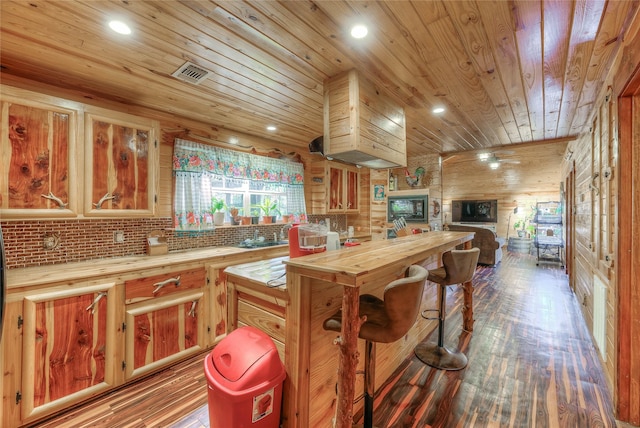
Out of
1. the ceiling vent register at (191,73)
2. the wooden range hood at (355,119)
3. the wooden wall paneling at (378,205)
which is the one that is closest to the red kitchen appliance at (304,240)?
the wooden range hood at (355,119)

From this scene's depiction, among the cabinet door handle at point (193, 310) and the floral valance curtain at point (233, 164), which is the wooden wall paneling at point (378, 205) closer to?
the floral valance curtain at point (233, 164)

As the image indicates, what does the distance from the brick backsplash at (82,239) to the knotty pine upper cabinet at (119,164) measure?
34cm

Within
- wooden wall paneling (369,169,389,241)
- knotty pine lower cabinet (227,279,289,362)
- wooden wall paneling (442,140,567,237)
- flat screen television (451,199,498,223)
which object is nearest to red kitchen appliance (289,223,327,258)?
knotty pine lower cabinet (227,279,289,362)

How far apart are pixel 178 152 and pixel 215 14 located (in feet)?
5.91

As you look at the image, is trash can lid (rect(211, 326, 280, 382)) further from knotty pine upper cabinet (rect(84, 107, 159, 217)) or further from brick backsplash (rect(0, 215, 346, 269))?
brick backsplash (rect(0, 215, 346, 269))

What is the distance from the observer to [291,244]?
180 cm

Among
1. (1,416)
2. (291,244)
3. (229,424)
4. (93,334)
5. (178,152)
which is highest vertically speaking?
(178,152)

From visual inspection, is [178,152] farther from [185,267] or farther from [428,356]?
[428,356]

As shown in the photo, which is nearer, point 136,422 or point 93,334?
point 136,422

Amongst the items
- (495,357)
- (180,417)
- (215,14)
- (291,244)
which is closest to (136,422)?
(180,417)

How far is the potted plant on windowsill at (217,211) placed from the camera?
3171mm

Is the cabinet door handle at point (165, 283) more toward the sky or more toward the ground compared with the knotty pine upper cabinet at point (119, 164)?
more toward the ground

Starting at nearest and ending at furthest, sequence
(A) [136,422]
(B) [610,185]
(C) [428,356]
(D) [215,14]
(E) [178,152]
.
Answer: (D) [215,14], (A) [136,422], (B) [610,185], (C) [428,356], (E) [178,152]

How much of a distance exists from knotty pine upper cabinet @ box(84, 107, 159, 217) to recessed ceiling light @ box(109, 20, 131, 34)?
0.87 meters
